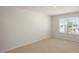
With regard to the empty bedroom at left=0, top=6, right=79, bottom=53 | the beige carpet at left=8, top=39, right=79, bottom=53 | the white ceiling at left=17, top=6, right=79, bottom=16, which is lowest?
the beige carpet at left=8, top=39, right=79, bottom=53

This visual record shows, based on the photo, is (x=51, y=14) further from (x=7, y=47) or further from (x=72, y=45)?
(x=7, y=47)

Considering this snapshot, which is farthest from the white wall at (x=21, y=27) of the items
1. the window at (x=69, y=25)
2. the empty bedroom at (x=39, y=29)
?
the window at (x=69, y=25)

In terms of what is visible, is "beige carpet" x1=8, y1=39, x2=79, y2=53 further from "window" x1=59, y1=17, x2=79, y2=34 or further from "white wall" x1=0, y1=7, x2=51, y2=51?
"window" x1=59, y1=17, x2=79, y2=34

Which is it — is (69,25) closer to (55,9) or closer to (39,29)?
(55,9)

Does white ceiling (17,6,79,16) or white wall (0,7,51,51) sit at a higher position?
white ceiling (17,6,79,16)

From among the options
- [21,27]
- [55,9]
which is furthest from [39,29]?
[55,9]

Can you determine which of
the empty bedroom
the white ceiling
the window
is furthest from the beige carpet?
the white ceiling

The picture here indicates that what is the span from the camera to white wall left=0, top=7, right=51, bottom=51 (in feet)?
6.01

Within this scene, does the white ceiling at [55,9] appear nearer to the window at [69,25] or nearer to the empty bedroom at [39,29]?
the empty bedroom at [39,29]

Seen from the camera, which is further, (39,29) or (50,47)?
(39,29)

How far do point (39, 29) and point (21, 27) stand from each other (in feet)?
1.19

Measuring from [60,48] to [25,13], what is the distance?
93 centimetres

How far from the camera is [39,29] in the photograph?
2037mm

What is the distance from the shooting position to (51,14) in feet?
6.43
